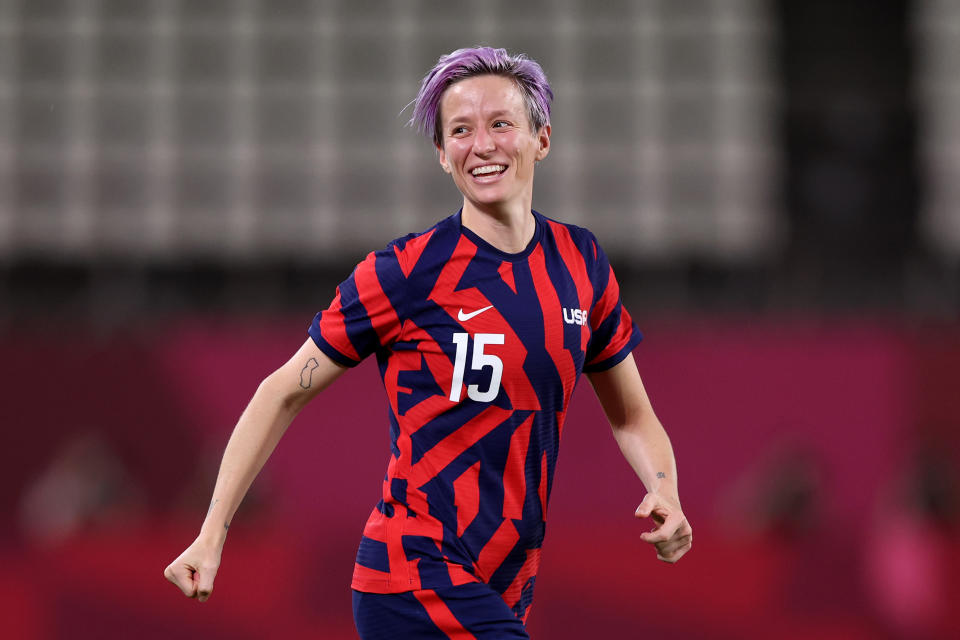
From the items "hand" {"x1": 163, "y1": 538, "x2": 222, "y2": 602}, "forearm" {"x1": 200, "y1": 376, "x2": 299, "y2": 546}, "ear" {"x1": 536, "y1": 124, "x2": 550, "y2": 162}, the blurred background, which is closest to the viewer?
"hand" {"x1": 163, "y1": 538, "x2": 222, "y2": 602}

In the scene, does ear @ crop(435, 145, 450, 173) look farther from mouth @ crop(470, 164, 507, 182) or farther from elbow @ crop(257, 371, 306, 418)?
elbow @ crop(257, 371, 306, 418)

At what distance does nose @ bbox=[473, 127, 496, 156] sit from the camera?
297cm

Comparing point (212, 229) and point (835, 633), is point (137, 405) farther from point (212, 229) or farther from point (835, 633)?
point (835, 633)

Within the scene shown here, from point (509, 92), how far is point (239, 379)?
508 cm

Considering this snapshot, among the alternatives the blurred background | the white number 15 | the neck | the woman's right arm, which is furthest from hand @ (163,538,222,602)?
the blurred background

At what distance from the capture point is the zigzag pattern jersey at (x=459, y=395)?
2.88 m

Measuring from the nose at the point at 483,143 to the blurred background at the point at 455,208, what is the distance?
4.32 meters

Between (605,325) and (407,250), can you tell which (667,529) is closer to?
(605,325)

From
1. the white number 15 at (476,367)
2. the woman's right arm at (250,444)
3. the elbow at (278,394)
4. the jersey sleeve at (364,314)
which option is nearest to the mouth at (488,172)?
the jersey sleeve at (364,314)

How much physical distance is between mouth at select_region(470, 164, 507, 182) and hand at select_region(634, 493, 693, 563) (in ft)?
2.74

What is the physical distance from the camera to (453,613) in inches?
111

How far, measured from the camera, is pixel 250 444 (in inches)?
115

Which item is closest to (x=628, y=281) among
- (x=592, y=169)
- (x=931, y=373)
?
(x=592, y=169)

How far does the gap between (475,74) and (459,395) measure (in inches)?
30.7
